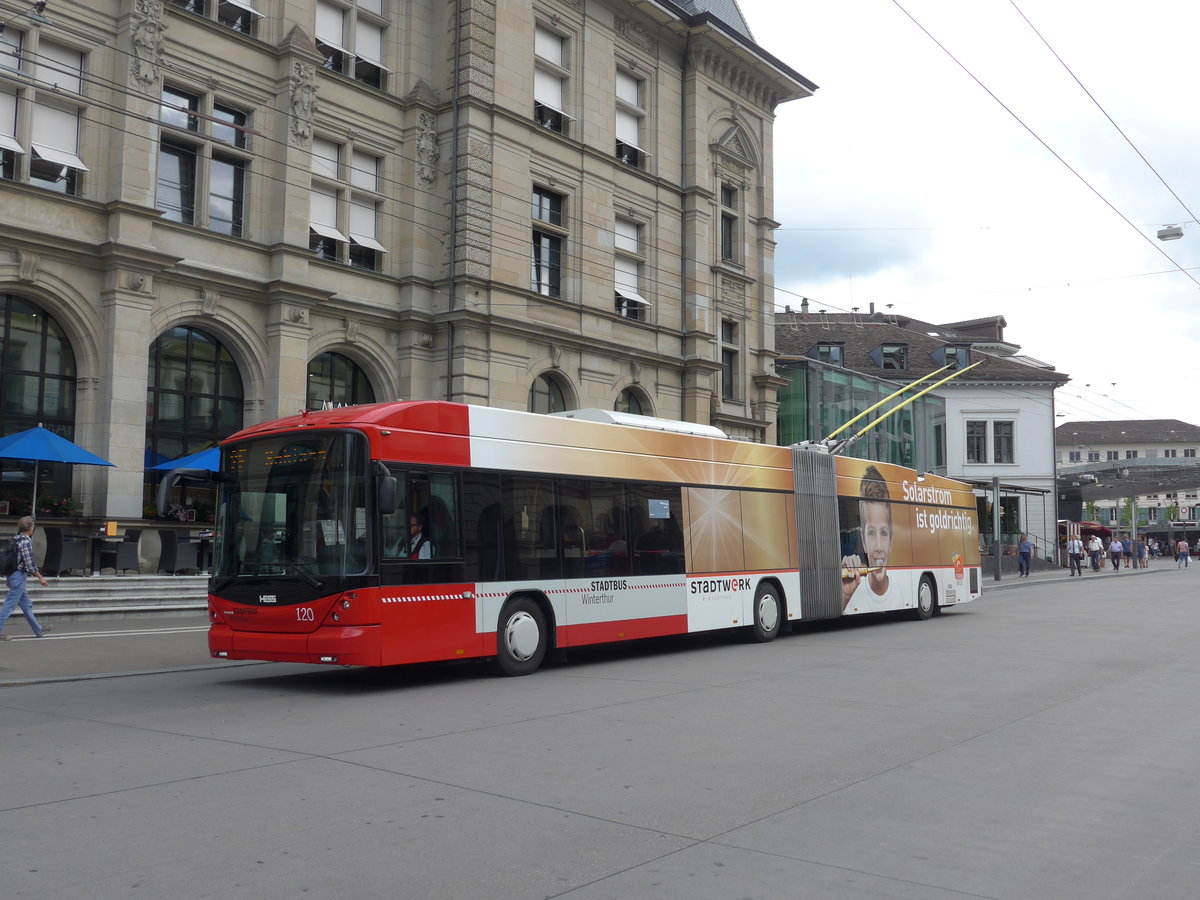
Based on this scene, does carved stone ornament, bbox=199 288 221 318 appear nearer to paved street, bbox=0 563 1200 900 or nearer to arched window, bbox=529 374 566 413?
arched window, bbox=529 374 566 413

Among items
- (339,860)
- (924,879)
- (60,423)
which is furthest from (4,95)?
(924,879)

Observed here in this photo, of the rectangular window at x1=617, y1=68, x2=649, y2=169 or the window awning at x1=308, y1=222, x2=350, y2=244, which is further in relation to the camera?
the rectangular window at x1=617, y1=68, x2=649, y2=169

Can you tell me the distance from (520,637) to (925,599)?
12.6 m

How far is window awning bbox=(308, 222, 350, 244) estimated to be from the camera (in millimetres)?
25391

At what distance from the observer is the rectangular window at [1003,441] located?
6372 centimetres

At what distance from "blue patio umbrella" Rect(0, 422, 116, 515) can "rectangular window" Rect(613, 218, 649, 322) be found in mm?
16737

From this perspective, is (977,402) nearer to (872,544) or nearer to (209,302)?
(872,544)

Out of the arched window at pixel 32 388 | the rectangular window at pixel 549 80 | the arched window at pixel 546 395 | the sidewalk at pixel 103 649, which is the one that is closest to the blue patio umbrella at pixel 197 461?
the arched window at pixel 32 388

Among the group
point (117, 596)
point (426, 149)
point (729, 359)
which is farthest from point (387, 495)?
point (729, 359)

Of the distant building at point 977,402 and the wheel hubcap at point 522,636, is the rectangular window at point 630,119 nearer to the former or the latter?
the wheel hubcap at point 522,636

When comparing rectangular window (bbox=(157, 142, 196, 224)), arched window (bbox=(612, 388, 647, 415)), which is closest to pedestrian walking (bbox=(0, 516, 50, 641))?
rectangular window (bbox=(157, 142, 196, 224))

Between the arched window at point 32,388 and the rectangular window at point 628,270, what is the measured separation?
15.8 m

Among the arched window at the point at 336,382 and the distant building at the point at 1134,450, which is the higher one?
the distant building at the point at 1134,450

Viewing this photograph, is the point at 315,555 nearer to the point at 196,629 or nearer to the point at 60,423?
the point at 196,629
